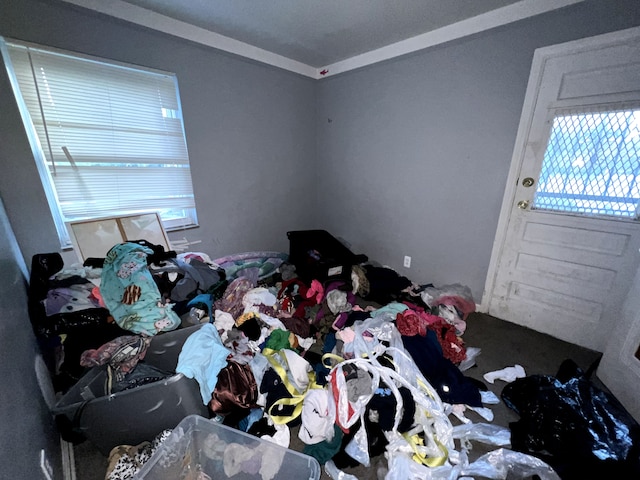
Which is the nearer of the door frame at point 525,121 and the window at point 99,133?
the door frame at point 525,121

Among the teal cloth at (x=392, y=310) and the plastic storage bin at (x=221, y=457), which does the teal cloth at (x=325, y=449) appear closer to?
the plastic storage bin at (x=221, y=457)

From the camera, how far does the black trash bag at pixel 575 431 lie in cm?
102

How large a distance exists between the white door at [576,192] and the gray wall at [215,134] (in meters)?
2.10

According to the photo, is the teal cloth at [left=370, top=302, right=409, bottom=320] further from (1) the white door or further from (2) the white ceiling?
(2) the white ceiling

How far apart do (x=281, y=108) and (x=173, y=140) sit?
1156 millimetres

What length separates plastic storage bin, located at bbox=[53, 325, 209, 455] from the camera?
105cm

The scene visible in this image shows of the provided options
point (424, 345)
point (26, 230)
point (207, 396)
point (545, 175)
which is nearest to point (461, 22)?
point (545, 175)

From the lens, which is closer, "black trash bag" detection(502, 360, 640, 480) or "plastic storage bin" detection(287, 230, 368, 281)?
"black trash bag" detection(502, 360, 640, 480)

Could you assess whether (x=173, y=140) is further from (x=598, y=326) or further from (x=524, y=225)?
(x=598, y=326)

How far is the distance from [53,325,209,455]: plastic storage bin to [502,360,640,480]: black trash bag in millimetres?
1587

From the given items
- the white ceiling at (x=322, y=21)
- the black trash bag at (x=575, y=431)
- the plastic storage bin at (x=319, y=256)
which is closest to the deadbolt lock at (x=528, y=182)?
the white ceiling at (x=322, y=21)

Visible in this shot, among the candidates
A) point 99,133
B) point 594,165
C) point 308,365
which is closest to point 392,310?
point 308,365

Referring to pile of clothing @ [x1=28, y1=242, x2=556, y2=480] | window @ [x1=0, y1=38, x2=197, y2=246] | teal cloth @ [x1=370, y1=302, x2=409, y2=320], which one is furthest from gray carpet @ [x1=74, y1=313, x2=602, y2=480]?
window @ [x1=0, y1=38, x2=197, y2=246]

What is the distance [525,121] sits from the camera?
5.86ft
